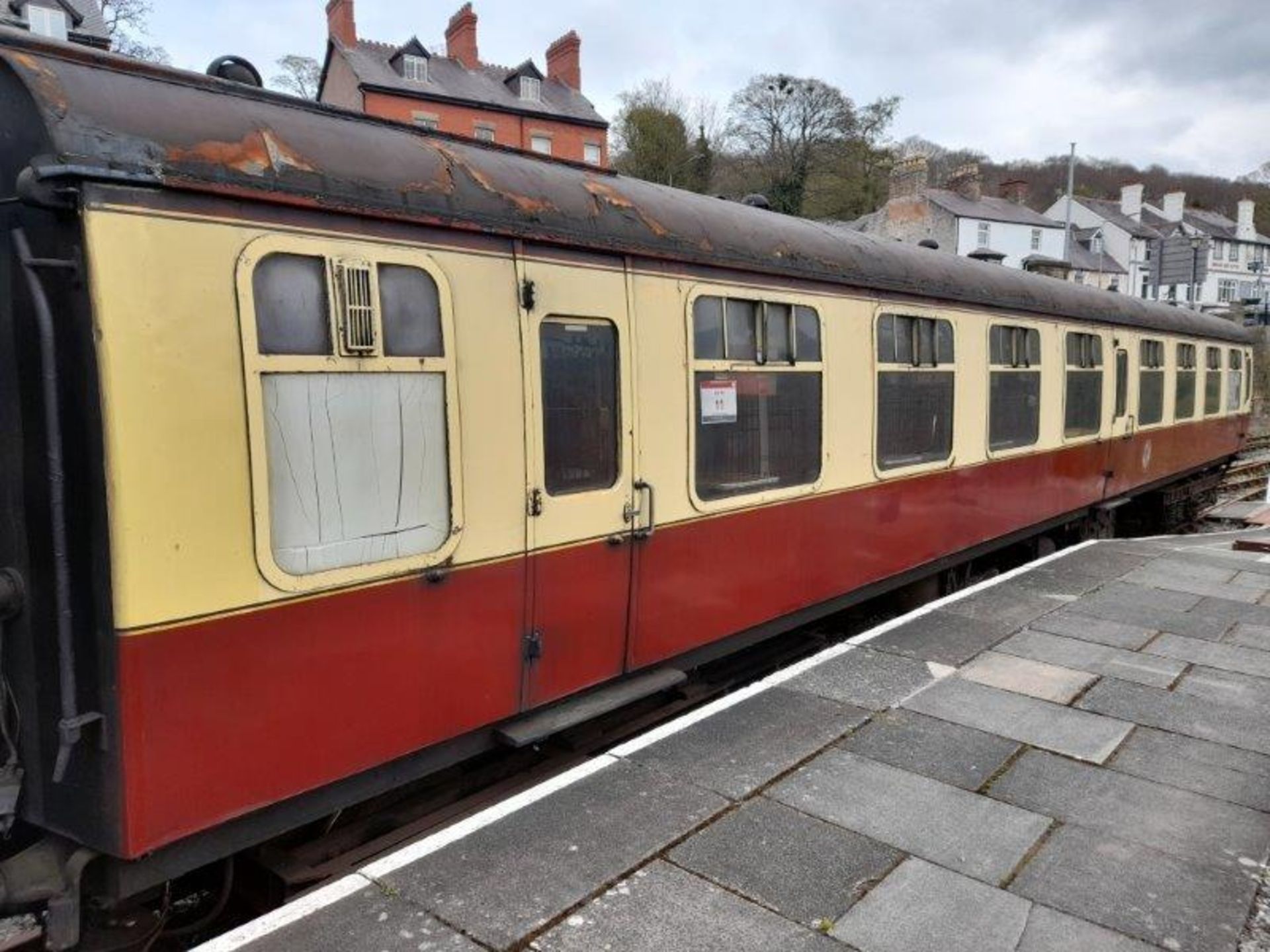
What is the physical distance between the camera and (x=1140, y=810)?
3.68 metres

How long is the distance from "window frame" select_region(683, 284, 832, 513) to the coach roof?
0.49 ft

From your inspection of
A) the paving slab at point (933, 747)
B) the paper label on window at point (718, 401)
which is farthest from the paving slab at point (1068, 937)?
the paper label on window at point (718, 401)

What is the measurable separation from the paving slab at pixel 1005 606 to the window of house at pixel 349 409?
4.54m

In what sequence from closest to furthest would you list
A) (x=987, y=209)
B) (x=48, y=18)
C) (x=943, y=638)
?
1. (x=943, y=638)
2. (x=48, y=18)
3. (x=987, y=209)

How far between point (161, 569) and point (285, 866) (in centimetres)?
141

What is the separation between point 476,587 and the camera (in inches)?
135

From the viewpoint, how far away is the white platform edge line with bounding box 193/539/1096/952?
2752 mm

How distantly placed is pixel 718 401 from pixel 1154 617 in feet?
13.7

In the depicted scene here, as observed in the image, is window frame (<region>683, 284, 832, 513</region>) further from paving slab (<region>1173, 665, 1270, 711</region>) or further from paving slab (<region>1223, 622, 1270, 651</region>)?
paving slab (<region>1223, 622, 1270, 651</region>)

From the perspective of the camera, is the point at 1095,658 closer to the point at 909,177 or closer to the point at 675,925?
the point at 675,925

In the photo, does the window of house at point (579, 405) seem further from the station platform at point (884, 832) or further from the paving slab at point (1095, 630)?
the paving slab at point (1095, 630)

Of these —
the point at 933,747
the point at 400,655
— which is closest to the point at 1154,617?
the point at 933,747

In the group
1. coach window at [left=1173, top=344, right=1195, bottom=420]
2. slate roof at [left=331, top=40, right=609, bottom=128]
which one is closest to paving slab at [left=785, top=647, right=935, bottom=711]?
coach window at [left=1173, top=344, right=1195, bottom=420]

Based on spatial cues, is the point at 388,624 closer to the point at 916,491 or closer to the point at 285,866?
the point at 285,866
